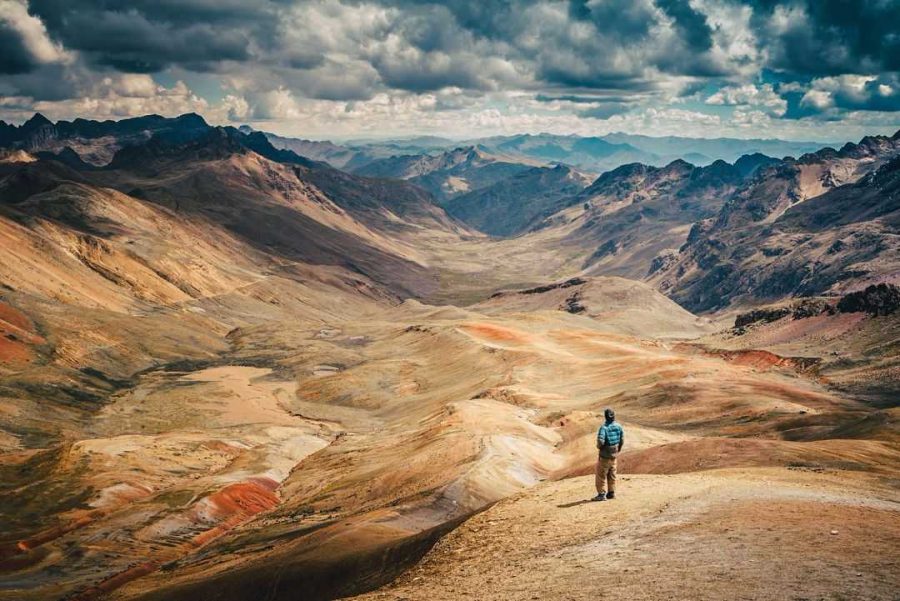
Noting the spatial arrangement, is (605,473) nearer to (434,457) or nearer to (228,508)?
(434,457)

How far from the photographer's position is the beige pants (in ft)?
102

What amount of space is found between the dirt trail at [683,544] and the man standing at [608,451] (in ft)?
2.60

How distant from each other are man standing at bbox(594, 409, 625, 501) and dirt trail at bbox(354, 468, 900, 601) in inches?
31.1

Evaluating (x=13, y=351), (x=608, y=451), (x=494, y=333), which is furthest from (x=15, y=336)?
(x=608, y=451)

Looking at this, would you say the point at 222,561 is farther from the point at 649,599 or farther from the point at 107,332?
the point at 107,332

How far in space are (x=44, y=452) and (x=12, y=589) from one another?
47931 mm

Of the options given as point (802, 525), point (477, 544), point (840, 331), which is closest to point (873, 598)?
point (802, 525)

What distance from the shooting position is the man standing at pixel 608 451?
30.3m

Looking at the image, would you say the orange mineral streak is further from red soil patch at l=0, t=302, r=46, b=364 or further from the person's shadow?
red soil patch at l=0, t=302, r=46, b=364

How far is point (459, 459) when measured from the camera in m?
62.6

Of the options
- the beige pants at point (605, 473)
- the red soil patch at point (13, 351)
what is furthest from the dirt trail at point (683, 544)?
the red soil patch at point (13, 351)

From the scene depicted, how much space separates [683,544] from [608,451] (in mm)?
7677

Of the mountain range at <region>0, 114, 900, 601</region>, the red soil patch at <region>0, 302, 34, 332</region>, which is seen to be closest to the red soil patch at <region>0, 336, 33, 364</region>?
the mountain range at <region>0, 114, 900, 601</region>

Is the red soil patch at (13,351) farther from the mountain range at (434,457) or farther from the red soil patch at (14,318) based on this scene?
the red soil patch at (14,318)
